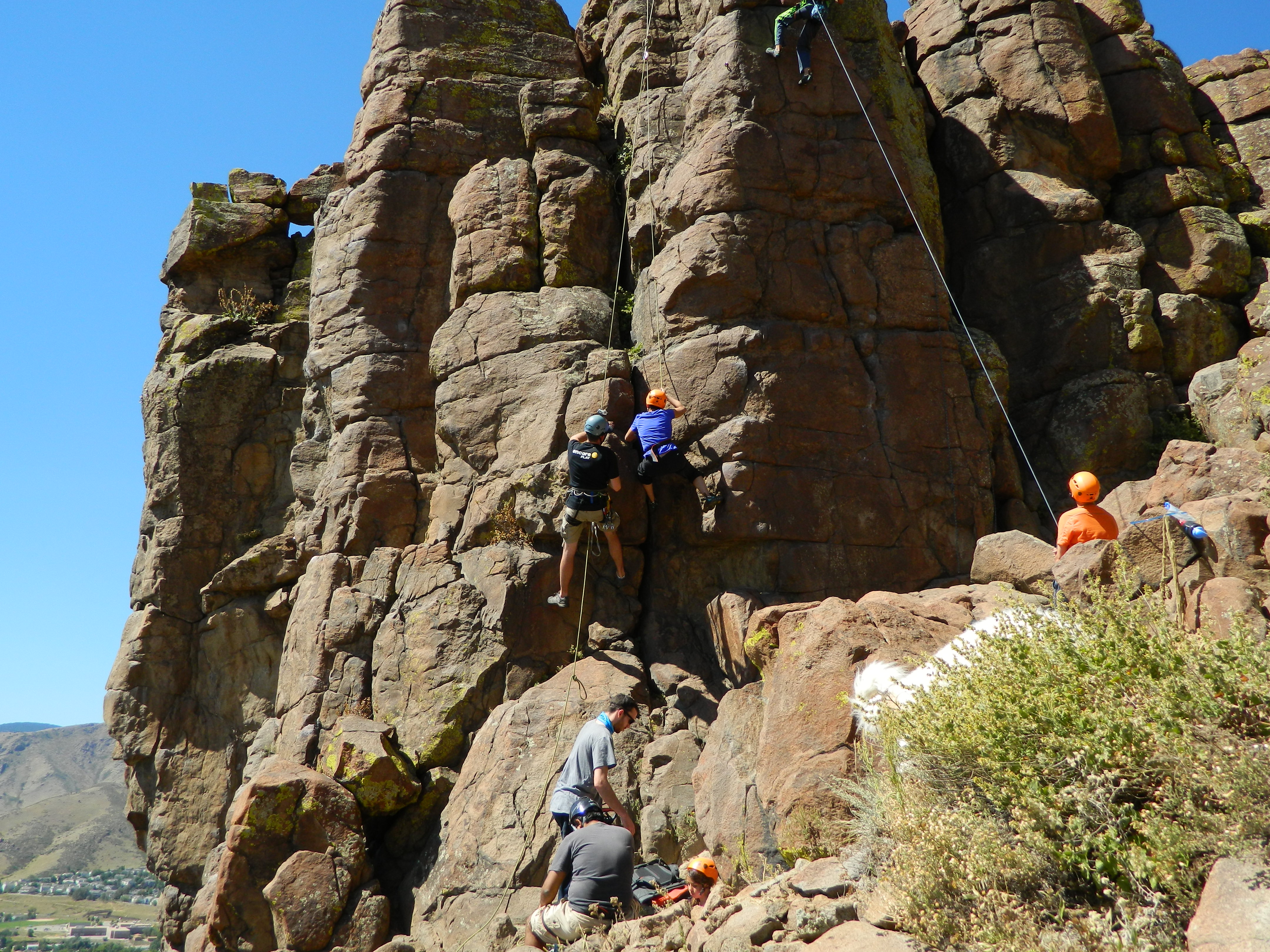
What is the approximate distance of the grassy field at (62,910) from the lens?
94.0 meters

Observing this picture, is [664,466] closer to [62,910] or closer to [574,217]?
[574,217]

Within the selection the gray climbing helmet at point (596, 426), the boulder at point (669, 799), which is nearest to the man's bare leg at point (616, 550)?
the gray climbing helmet at point (596, 426)

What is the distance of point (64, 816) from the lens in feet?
398

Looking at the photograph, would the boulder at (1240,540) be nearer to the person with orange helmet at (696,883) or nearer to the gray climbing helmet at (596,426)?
the person with orange helmet at (696,883)

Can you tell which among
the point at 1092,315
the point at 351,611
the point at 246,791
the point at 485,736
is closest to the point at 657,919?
the point at 485,736

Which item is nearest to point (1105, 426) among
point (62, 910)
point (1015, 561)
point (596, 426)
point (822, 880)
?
point (1015, 561)

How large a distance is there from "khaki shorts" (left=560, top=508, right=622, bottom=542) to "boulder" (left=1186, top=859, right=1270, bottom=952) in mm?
9814

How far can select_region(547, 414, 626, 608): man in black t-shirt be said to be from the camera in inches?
535

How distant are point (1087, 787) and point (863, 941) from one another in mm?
1622

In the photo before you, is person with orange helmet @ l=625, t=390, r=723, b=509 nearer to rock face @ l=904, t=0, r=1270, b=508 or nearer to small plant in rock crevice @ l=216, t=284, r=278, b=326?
rock face @ l=904, t=0, r=1270, b=508

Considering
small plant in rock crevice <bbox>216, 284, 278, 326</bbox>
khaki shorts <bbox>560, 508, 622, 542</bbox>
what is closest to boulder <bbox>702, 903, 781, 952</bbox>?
khaki shorts <bbox>560, 508, 622, 542</bbox>

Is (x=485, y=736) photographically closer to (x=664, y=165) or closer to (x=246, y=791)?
(x=246, y=791)

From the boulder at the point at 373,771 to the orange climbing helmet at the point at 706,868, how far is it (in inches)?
Answer: 236

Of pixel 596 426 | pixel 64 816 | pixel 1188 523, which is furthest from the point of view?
pixel 64 816
